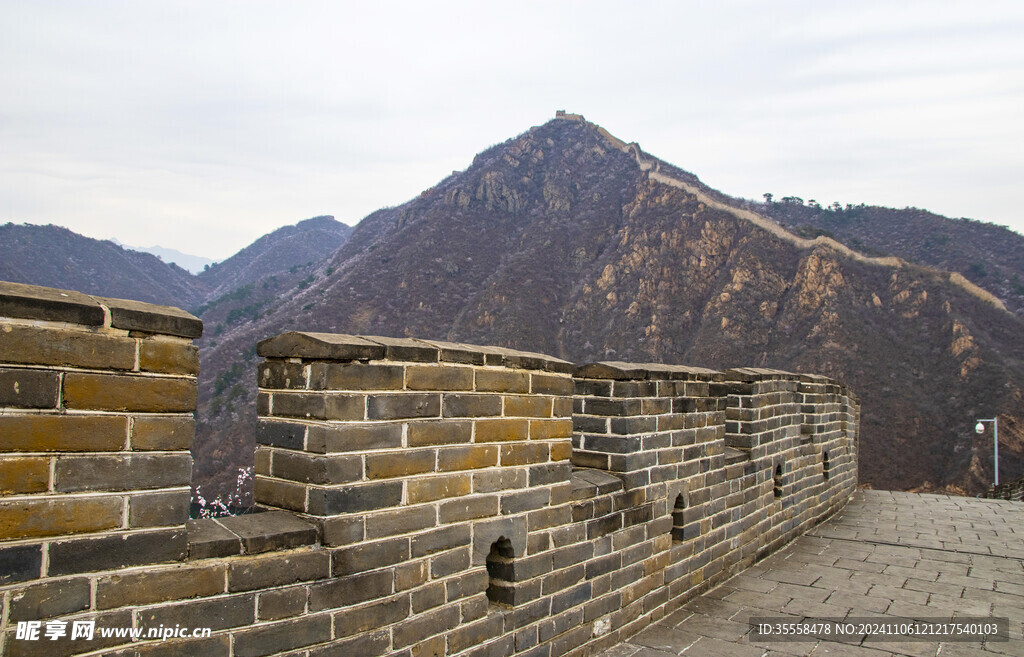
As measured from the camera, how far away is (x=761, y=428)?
5215 millimetres

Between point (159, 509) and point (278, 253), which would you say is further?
point (278, 253)

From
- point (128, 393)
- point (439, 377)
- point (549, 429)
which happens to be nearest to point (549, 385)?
point (549, 429)

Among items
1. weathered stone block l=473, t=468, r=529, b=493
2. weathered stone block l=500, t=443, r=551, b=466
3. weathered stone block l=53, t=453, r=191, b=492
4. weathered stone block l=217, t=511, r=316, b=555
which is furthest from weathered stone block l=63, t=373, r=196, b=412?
weathered stone block l=500, t=443, r=551, b=466

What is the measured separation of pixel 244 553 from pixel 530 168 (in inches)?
2145

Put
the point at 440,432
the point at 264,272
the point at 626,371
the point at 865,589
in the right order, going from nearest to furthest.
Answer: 1. the point at 440,432
2. the point at 626,371
3. the point at 865,589
4. the point at 264,272

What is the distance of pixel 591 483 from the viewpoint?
330cm

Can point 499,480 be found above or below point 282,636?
above

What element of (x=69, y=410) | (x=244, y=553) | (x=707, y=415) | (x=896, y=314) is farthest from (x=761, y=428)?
(x=896, y=314)

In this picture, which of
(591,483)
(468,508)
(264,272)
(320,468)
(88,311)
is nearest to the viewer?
(88,311)

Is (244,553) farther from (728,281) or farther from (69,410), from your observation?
(728,281)

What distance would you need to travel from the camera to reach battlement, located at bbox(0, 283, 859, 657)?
61.1 inches

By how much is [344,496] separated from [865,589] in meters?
3.85

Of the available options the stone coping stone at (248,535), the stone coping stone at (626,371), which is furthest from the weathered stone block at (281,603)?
the stone coping stone at (626,371)

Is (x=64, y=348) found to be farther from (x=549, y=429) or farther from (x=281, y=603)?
(x=549, y=429)
